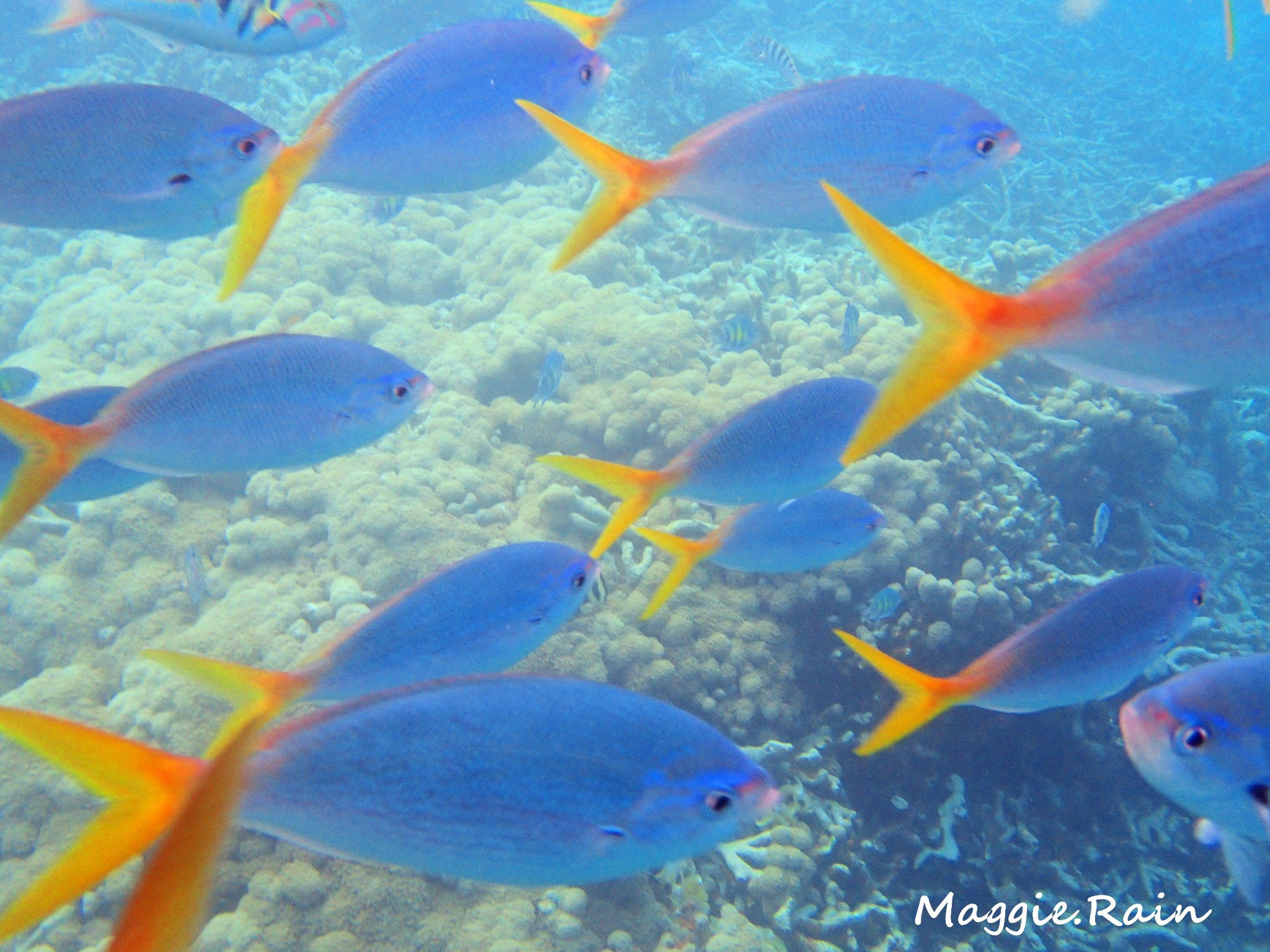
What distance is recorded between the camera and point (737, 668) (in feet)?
12.6

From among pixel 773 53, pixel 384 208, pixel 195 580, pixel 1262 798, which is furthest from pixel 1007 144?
pixel 773 53

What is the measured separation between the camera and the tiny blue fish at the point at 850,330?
530 cm

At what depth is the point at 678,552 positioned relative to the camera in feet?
8.77

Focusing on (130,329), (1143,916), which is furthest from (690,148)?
(130,329)

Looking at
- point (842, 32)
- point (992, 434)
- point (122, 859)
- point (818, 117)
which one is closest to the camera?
point (122, 859)

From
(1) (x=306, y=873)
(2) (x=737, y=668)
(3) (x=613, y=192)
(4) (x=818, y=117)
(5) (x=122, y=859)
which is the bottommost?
(1) (x=306, y=873)

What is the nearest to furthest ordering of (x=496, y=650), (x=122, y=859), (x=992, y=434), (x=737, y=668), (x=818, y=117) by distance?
(x=122, y=859)
(x=496, y=650)
(x=818, y=117)
(x=737, y=668)
(x=992, y=434)

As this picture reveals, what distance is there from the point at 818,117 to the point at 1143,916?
4.67 m

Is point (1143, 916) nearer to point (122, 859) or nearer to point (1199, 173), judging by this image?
point (122, 859)

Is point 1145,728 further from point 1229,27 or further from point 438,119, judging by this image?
point 1229,27

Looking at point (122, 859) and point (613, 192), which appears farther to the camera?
point (613, 192)

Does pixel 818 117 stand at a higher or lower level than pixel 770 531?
higher

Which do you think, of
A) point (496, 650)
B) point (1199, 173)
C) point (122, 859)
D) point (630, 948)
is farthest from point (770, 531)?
point (1199, 173)

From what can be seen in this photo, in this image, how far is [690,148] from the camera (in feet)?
7.84
